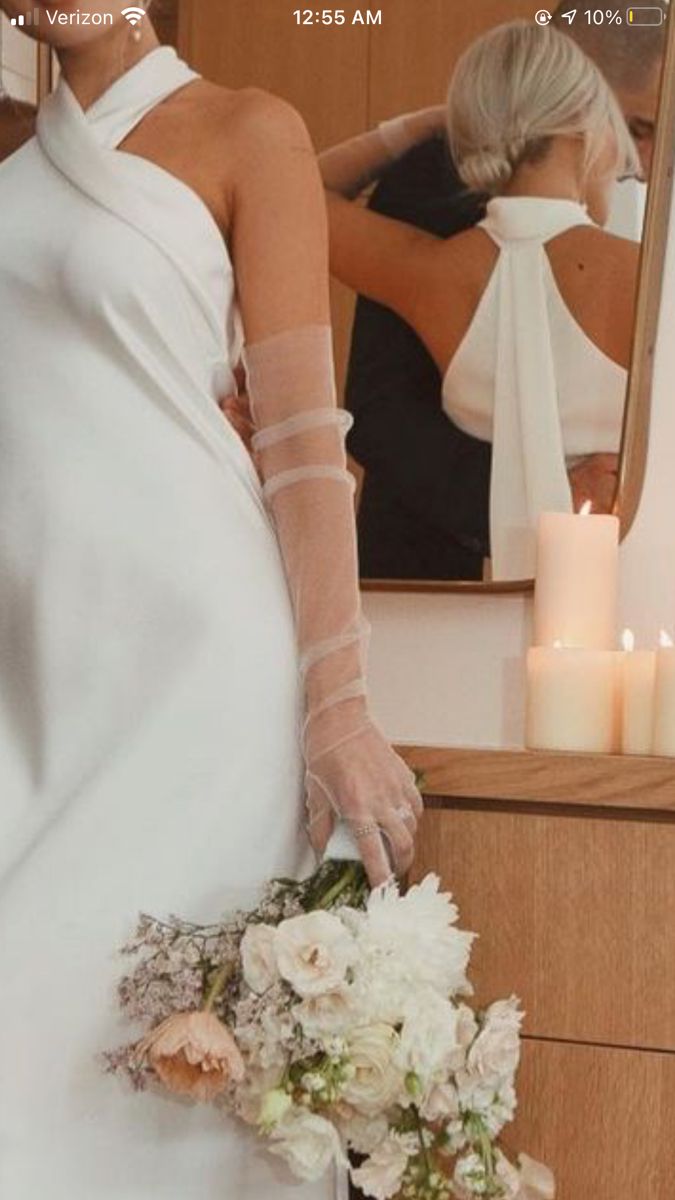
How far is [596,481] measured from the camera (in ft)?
5.41

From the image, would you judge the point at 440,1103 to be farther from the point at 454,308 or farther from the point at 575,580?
the point at 454,308

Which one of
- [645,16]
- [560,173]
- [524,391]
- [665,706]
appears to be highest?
[645,16]

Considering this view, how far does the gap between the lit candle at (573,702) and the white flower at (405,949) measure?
199mm

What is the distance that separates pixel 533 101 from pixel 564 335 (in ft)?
0.63

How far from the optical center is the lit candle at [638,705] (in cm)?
148

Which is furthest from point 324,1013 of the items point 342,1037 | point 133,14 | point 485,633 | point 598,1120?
point 133,14

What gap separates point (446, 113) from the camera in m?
1.68

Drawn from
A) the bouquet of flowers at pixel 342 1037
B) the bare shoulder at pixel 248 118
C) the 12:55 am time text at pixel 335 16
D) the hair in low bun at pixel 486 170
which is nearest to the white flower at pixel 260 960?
the bouquet of flowers at pixel 342 1037

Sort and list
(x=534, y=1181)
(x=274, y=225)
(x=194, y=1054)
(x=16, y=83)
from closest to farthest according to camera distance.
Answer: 1. (x=194, y=1054)
2. (x=534, y=1181)
3. (x=274, y=225)
4. (x=16, y=83)

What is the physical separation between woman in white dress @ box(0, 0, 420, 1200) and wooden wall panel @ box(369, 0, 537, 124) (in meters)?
0.26

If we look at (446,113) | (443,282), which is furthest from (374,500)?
(446,113)

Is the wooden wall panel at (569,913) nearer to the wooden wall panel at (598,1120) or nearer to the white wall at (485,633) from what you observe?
the wooden wall panel at (598,1120)

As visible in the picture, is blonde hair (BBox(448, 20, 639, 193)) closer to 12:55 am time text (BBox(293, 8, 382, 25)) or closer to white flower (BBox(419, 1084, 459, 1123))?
12:55 am time text (BBox(293, 8, 382, 25))

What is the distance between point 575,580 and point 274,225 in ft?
1.15
